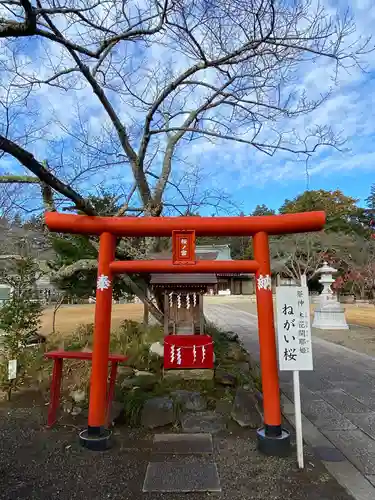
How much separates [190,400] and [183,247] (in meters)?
2.30

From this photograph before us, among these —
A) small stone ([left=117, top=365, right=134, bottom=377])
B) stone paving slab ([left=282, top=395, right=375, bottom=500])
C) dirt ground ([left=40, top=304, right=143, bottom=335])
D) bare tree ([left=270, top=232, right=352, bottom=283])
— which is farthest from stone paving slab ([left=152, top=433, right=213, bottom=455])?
bare tree ([left=270, top=232, right=352, bottom=283])

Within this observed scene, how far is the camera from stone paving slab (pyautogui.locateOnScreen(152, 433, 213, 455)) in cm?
436

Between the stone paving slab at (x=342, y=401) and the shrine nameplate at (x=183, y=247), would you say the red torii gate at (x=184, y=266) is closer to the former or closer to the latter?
the shrine nameplate at (x=183, y=247)

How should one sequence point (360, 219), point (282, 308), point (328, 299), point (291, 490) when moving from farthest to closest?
1. point (360, 219)
2. point (328, 299)
3. point (282, 308)
4. point (291, 490)

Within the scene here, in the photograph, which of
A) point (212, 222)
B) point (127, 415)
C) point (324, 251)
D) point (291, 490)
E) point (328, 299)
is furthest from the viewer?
point (324, 251)

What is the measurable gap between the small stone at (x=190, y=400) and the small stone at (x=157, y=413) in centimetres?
17

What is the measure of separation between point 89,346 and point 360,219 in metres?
39.8

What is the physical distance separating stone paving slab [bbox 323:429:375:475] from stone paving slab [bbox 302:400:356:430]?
199 millimetres

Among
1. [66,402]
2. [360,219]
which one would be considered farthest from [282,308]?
[360,219]

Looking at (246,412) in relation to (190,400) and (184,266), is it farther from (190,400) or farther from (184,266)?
(184,266)

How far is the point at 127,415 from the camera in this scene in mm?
5223

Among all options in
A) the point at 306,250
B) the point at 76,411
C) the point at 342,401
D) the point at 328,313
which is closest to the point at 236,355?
the point at 342,401

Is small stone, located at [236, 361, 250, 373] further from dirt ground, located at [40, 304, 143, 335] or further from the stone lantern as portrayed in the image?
the stone lantern

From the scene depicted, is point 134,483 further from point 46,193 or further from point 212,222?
point 46,193
